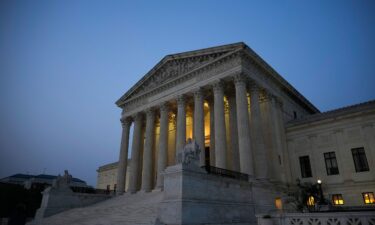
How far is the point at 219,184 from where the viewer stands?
1833 centimetres

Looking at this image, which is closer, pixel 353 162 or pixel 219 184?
pixel 219 184

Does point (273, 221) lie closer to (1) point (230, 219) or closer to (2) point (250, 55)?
(1) point (230, 219)

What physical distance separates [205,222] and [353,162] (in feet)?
61.5

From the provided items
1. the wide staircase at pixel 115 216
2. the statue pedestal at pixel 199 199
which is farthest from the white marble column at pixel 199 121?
the statue pedestal at pixel 199 199

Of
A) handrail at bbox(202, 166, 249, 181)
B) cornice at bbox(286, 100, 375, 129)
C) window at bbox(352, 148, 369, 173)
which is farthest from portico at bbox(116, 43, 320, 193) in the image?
window at bbox(352, 148, 369, 173)

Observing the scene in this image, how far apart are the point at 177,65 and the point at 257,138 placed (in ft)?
45.2

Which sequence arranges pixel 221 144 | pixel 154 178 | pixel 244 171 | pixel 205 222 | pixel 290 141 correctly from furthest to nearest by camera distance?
1. pixel 154 178
2. pixel 290 141
3. pixel 221 144
4. pixel 244 171
5. pixel 205 222

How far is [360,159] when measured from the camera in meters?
26.2

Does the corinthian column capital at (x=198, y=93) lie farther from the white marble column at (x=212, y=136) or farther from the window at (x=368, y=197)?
the window at (x=368, y=197)

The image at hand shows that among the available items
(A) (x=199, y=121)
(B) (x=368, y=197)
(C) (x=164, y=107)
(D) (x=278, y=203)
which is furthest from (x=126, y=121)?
(B) (x=368, y=197)

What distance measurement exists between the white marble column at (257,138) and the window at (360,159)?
30.9ft

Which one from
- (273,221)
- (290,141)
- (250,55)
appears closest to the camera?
(273,221)

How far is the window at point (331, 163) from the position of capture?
2750 centimetres

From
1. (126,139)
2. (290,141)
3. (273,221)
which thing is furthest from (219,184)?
(126,139)
